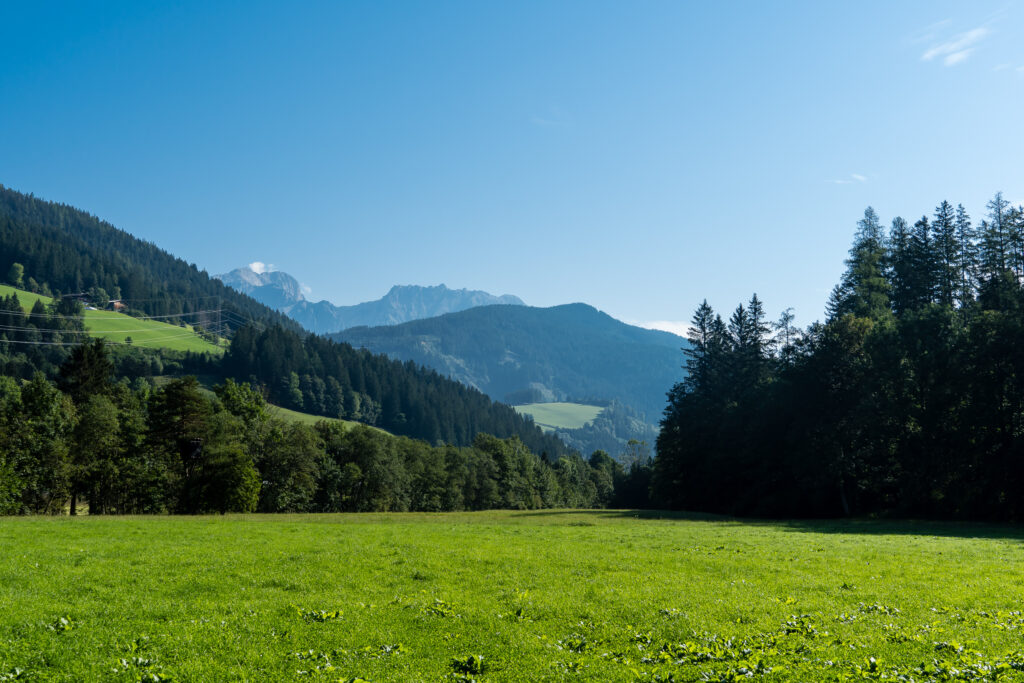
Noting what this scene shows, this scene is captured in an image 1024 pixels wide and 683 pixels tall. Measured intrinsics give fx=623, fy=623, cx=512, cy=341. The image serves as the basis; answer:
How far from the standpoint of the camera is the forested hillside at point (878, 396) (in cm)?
5166

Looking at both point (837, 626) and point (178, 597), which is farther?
point (178, 597)

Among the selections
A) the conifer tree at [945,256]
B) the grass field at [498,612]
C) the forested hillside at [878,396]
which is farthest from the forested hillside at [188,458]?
the conifer tree at [945,256]

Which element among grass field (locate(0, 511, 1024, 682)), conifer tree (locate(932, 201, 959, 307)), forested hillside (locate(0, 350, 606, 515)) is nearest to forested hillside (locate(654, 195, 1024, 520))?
conifer tree (locate(932, 201, 959, 307))

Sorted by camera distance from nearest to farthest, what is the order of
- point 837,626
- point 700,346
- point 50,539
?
point 837,626 < point 50,539 < point 700,346

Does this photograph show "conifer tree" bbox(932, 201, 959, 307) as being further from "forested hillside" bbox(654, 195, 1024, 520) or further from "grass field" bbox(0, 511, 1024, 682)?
"grass field" bbox(0, 511, 1024, 682)

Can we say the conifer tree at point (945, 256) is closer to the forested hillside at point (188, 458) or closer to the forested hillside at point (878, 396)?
the forested hillside at point (878, 396)

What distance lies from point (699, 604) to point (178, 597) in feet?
48.4

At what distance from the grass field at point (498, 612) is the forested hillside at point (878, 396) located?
30.8 meters

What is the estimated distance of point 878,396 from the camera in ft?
193

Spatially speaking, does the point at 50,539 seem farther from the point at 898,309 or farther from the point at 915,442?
the point at 898,309

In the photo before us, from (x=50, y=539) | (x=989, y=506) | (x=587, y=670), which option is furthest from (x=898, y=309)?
(x=50, y=539)

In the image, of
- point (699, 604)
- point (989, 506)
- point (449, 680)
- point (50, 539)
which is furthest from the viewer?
point (989, 506)

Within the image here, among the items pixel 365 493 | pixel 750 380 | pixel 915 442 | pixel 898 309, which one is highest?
pixel 898 309

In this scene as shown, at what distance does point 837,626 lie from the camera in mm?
15195
